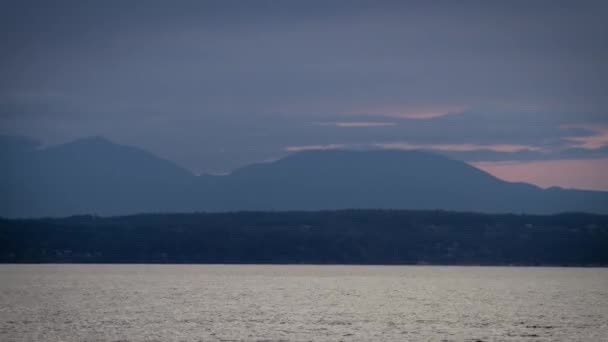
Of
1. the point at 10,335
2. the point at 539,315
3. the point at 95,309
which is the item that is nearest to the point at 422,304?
the point at 539,315

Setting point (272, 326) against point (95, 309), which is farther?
point (95, 309)

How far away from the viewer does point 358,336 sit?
73000mm

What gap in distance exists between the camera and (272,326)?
83312 mm

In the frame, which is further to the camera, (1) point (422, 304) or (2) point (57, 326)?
(1) point (422, 304)

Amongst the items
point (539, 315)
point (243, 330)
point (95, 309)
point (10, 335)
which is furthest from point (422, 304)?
point (10, 335)

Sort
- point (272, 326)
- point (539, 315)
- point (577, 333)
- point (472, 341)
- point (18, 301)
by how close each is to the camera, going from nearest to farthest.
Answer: point (472, 341), point (577, 333), point (272, 326), point (539, 315), point (18, 301)

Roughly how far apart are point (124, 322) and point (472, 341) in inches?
1368

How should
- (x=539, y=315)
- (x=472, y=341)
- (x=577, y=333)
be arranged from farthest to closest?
(x=539, y=315), (x=577, y=333), (x=472, y=341)

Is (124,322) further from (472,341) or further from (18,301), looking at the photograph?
(18,301)

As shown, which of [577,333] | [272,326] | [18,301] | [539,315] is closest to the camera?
[577,333]

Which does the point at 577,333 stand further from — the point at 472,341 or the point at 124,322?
the point at 124,322

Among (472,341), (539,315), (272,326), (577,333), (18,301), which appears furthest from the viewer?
(18,301)

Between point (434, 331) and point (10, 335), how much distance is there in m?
34.6

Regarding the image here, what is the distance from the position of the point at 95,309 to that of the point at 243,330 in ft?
119
